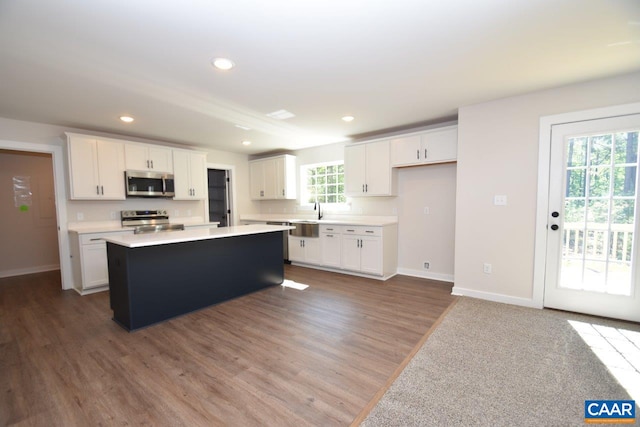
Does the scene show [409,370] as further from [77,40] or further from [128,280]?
[77,40]

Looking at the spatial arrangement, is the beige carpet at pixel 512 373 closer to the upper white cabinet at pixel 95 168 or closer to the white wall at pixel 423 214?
the white wall at pixel 423 214

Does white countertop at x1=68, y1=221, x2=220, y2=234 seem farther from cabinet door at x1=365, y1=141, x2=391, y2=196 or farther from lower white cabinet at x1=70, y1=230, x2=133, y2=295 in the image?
cabinet door at x1=365, y1=141, x2=391, y2=196

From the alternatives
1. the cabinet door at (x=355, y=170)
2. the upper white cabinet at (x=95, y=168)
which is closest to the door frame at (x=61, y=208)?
the upper white cabinet at (x=95, y=168)

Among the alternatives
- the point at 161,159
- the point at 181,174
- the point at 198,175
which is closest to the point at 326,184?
the point at 198,175

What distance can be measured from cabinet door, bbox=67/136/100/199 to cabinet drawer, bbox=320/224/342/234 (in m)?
3.49

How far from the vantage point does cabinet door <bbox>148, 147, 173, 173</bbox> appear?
4.61 meters

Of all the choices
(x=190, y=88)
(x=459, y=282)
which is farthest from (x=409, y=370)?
(x=190, y=88)

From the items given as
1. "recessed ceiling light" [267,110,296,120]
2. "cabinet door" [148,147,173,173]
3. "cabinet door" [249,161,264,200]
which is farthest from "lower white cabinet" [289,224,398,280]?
"cabinet door" [148,147,173,173]

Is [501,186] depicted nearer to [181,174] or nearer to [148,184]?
[181,174]

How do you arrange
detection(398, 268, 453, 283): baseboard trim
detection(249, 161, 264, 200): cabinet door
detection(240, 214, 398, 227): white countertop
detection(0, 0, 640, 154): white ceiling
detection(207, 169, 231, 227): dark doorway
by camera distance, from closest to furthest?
detection(0, 0, 640, 154): white ceiling → detection(398, 268, 453, 283): baseboard trim → detection(240, 214, 398, 227): white countertop → detection(207, 169, 231, 227): dark doorway → detection(249, 161, 264, 200): cabinet door

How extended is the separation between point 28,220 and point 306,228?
5.12 m

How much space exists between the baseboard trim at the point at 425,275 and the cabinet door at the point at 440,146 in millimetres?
1765

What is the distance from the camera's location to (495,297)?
3.37 metres

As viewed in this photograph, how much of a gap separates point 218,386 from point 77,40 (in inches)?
104
